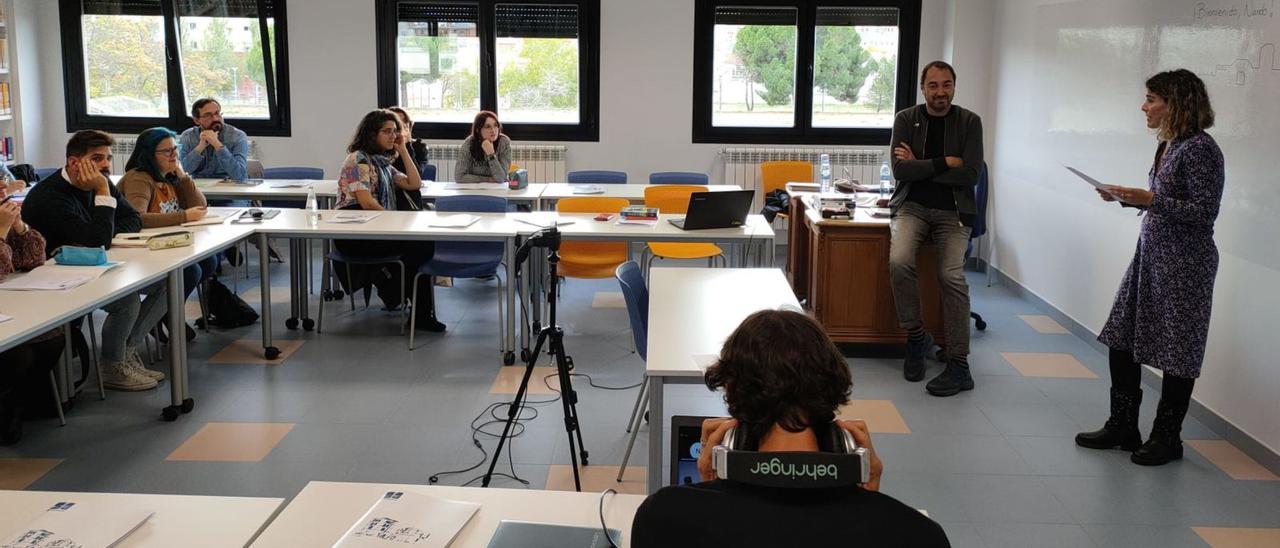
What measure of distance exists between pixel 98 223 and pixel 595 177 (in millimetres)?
4100

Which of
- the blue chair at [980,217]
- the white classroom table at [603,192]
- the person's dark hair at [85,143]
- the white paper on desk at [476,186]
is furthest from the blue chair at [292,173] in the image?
the blue chair at [980,217]

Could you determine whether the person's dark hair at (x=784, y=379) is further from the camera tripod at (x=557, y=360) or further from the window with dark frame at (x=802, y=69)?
the window with dark frame at (x=802, y=69)

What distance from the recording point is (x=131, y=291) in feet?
14.4

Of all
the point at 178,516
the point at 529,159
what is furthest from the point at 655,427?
the point at 529,159

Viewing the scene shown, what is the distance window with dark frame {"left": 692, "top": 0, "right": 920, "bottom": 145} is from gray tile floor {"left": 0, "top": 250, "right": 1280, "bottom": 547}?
379 centimetres

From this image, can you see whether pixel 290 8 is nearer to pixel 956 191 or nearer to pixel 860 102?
pixel 860 102

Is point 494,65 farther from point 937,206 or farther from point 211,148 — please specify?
point 937,206

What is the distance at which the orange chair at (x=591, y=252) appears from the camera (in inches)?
247

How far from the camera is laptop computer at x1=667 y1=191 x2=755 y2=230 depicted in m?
5.76

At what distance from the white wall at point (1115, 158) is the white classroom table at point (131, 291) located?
15.5 ft

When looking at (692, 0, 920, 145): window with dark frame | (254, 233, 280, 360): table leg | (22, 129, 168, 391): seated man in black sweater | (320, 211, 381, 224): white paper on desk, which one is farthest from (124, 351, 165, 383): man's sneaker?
(692, 0, 920, 145): window with dark frame

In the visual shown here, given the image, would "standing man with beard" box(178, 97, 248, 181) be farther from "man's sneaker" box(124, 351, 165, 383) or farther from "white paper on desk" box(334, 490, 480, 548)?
"white paper on desk" box(334, 490, 480, 548)

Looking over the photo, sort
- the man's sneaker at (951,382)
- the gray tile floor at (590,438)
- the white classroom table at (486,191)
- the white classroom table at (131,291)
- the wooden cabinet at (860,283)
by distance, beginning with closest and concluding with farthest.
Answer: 1. the white classroom table at (131,291)
2. the gray tile floor at (590,438)
3. the man's sneaker at (951,382)
4. the wooden cabinet at (860,283)
5. the white classroom table at (486,191)

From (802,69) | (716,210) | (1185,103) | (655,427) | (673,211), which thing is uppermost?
(802,69)
